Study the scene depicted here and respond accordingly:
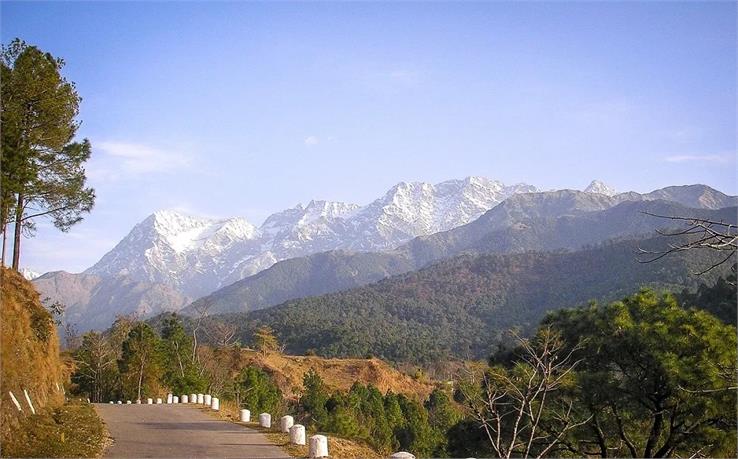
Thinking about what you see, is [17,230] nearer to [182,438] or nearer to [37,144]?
[37,144]

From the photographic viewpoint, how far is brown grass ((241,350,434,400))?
3071 inches

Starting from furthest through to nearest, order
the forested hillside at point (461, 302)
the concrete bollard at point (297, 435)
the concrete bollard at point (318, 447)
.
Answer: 1. the forested hillside at point (461, 302)
2. the concrete bollard at point (297, 435)
3. the concrete bollard at point (318, 447)

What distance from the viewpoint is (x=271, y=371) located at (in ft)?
255

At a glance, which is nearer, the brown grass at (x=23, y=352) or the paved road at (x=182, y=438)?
the paved road at (x=182, y=438)

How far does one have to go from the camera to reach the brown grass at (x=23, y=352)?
14023mm

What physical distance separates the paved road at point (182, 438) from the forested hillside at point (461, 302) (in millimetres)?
82307

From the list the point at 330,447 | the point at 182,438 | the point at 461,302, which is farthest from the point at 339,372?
the point at 461,302

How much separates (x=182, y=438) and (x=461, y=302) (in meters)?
154

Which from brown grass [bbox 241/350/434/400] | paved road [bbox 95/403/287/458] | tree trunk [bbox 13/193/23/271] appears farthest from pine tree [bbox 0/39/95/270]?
brown grass [bbox 241/350/434/400]

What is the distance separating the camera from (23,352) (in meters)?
16.5

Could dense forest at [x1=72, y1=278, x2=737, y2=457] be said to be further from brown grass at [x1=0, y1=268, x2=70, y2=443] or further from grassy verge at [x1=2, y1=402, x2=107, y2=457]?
brown grass at [x1=0, y1=268, x2=70, y2=443]

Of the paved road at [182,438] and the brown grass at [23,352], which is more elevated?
the brown grass at [23,352]

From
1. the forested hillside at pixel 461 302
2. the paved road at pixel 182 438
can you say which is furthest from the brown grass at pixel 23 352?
the forested hillside at pixel 461 302

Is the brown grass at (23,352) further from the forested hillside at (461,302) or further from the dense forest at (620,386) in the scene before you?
the forested hillside at (461,302)
